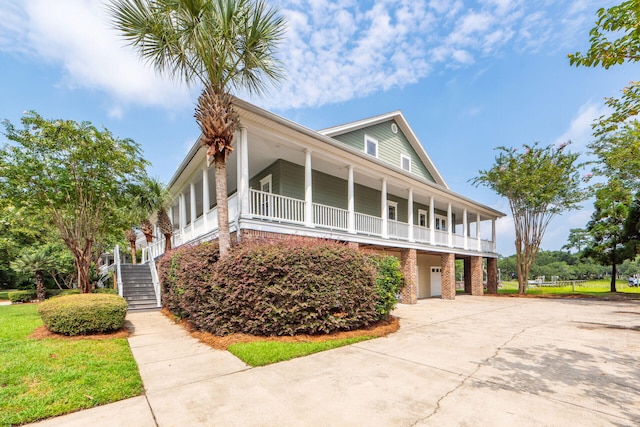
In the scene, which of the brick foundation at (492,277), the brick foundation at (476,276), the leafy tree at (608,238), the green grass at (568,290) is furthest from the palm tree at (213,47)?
the green grass at (568,290)

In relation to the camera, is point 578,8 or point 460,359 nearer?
point 578,8

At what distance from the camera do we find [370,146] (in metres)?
16.4

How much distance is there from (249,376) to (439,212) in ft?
64.9

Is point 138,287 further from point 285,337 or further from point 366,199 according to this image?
point 366,199

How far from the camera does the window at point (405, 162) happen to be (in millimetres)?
18306

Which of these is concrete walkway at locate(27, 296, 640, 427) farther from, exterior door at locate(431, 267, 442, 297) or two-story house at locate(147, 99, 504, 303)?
exterior door at locate(431, 267, 442, 297)

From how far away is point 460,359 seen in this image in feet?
17.3

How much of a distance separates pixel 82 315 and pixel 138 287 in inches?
293

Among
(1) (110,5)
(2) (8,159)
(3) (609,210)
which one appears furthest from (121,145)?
(3) (609,210)

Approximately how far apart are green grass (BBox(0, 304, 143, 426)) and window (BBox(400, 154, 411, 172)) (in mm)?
16257

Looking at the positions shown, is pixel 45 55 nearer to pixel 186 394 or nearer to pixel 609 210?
pixel 186 394

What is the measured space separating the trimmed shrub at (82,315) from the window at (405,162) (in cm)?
1580

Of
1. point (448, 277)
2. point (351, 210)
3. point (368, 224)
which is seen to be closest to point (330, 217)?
point (351, 210)

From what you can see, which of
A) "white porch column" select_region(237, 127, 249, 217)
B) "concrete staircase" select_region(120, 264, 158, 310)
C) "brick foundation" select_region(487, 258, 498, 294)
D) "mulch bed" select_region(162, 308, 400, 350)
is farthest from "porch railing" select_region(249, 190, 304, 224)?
"brick foundation" select_region(487, 258, 498, 294)
